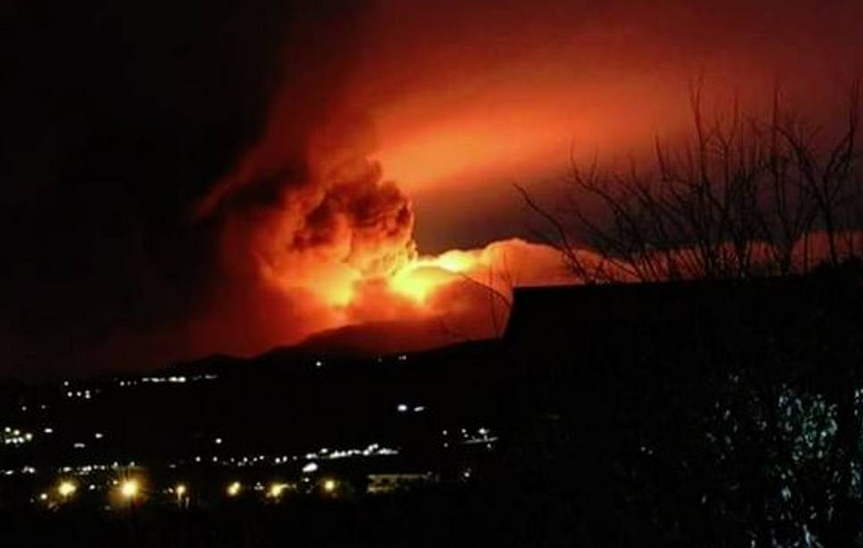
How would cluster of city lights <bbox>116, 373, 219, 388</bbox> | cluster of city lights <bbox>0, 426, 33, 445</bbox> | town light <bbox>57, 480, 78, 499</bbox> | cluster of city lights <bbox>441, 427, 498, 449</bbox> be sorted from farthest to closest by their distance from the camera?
cluster of city lights <bbox>116, 373, 219, 388</bbox> < cluster of city lights <bbox>0, 426, 33, 445</bbox> < town light <bbox>57, 480, 78, 499</bbox> < cluster of city lights <bbox>441, 427, 498, 449</bbox>

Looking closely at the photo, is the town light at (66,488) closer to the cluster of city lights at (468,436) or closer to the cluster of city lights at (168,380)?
the cluster of city lights at (468,436)

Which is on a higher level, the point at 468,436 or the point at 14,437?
the point at 14,437

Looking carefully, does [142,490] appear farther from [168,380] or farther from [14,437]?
[168,380]

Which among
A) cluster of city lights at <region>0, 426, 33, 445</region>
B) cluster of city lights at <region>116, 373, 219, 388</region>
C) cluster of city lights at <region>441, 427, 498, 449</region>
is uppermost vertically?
cluster of city lights at <region>116, 373, 219, 388</region>

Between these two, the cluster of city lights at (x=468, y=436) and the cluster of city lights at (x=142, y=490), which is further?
the cluster of city lights at (x=142, y=490)

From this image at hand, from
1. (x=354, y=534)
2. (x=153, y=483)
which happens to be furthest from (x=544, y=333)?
(x=153, y=483)

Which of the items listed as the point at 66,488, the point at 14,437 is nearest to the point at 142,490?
the point at 66,488

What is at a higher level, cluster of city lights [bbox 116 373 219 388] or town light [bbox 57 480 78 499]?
cluster of city lights [bbox 116 373 219 388]

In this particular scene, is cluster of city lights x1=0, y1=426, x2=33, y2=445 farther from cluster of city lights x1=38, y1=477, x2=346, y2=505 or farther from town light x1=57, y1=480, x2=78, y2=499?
town light x1=57, y1=480, x2=78, y2=499

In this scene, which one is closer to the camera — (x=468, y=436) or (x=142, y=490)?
Answer: (x=468, y=436)

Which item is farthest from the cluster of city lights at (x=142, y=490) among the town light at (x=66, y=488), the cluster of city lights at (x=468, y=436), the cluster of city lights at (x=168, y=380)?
the cluster of city lights at (x=168, y=380)

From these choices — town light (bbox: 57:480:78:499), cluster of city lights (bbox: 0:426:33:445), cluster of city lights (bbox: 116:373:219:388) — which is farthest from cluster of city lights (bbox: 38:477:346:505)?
cluster of city lights (bbox: 116:373:219:388)
